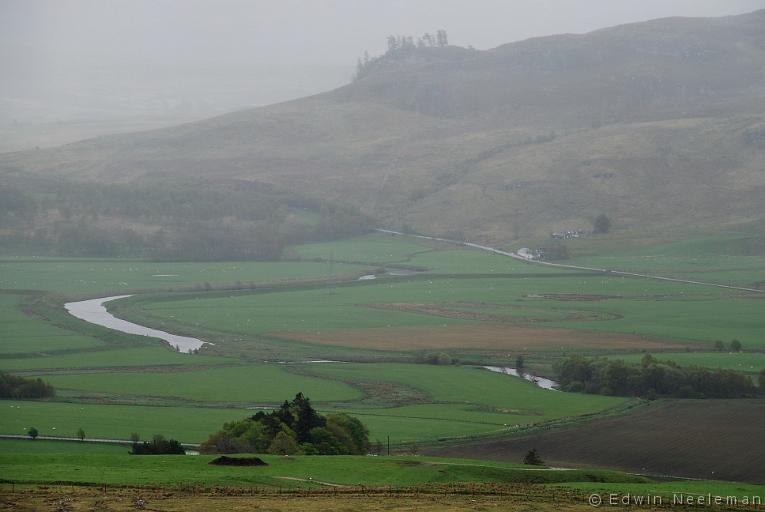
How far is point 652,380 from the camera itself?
68.0m

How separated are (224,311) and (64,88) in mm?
64254

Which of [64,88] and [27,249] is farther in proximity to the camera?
[64,88]

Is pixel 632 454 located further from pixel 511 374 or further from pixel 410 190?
pixel 410 190

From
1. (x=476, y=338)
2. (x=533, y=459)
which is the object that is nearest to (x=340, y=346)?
(x=476, y=338)

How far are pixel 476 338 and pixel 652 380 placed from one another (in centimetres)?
2158

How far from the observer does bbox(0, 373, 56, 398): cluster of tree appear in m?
62.7

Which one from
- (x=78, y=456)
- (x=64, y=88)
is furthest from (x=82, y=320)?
(x=64, y=88)

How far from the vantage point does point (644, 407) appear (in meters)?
62.4

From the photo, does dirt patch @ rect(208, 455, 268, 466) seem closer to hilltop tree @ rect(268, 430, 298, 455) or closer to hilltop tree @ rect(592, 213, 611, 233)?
hilltop tree @ rect(268, 430, 298, 455)

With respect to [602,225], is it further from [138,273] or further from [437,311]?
[437,311]

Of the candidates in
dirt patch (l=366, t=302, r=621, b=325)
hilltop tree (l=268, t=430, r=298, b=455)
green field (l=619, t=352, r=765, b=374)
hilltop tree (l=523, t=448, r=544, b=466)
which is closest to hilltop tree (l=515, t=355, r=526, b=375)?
green field (l=619, t=352, r=765, b=374)

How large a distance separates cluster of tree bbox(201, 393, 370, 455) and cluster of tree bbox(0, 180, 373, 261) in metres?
96.2

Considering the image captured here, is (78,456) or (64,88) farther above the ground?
(64,88)

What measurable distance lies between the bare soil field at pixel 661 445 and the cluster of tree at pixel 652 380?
17.3 ft
